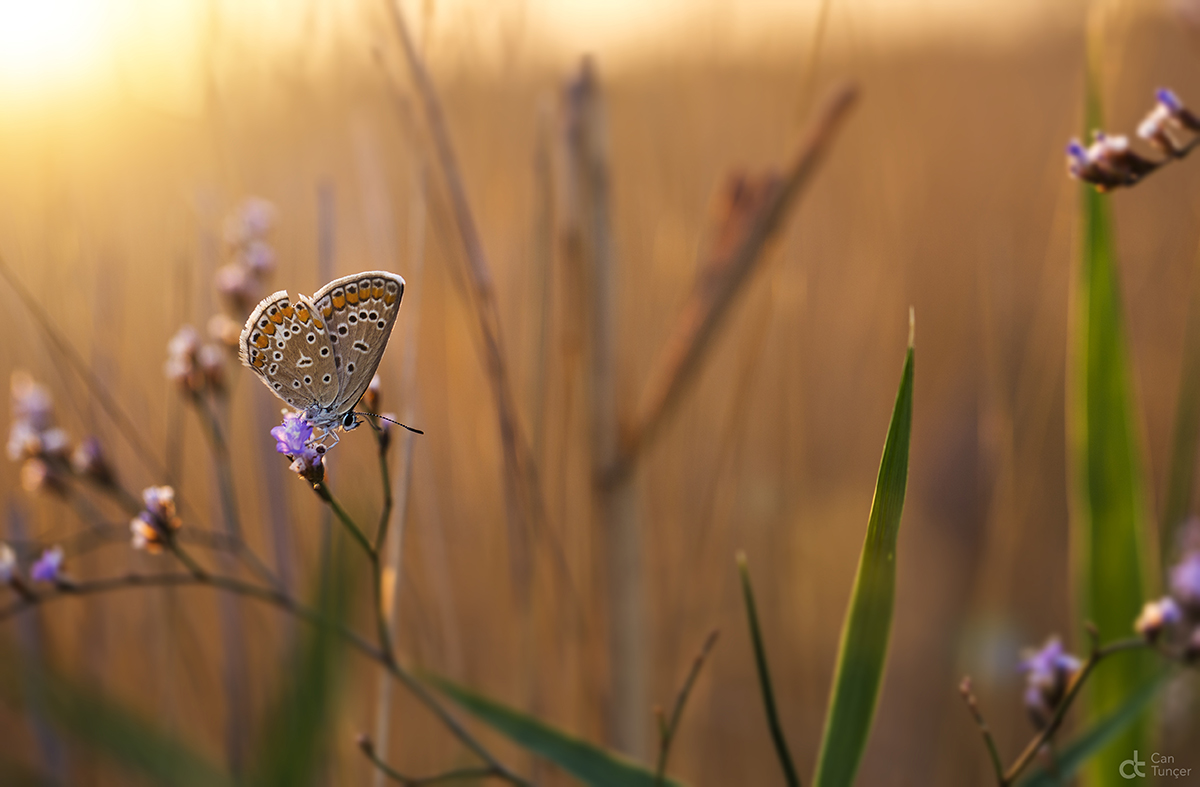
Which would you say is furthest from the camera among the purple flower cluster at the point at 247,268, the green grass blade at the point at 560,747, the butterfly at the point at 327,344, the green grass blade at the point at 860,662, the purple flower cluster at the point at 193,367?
the purple flower cluster at the point at 247,268

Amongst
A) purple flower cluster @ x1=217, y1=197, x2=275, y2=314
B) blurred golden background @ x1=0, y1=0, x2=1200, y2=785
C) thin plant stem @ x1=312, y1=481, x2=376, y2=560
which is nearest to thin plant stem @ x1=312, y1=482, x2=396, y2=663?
thin plant stem @ x1=312, y1=481, x2=376, y2=560

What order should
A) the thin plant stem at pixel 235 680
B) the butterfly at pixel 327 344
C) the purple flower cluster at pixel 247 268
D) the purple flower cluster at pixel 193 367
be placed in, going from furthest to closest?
the thin plant stem at pixel 235 680, the purple flower cluster at pixel 247 268, the purple flower cluster at pixel 193 367, the butterfly at pixel 327 344

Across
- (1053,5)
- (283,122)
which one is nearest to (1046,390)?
(1053,5)

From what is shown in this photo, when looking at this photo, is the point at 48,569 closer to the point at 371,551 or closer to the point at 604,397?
the point at 371,551

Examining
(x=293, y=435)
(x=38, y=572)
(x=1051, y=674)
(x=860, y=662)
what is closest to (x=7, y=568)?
(x=38, y=572)

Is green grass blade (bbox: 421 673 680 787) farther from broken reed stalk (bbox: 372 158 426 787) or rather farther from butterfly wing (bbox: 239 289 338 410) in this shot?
butterfly wing (bbox: 239 289 338 410)

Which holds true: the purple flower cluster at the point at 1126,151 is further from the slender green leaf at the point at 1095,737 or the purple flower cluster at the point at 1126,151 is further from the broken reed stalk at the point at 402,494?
the broken reed stalk at the point at 402,494

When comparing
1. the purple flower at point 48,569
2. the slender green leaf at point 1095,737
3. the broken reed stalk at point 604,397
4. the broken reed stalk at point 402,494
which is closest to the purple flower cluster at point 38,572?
the purple flower at point 48,569
